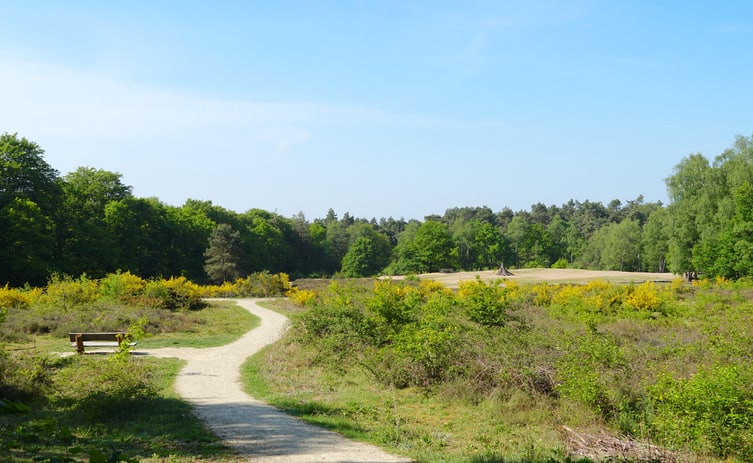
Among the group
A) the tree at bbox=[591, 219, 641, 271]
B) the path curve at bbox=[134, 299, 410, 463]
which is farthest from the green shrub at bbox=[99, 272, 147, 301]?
the tree at bbox=[591, 219, 641, 271]

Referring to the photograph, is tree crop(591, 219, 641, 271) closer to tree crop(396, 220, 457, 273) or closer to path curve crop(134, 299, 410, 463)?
tree crop(396, 220, 457, 273)

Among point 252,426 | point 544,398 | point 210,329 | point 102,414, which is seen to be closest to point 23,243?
point 210,329

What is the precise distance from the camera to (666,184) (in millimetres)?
53438

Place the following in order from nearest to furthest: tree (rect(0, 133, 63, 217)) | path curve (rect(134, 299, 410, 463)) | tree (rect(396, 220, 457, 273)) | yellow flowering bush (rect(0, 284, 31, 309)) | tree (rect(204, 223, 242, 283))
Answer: path curve (rect(134, 299, 410, 463)) < yellow flowering bush (rect(0, 284, 31, 309)) < tree (rect(0, 133, 63, 217)) < tree (rect(204, 223, 242, 283)) < tree (rect(396, 220, 457, 273))

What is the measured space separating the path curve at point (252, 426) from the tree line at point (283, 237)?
1415 inches

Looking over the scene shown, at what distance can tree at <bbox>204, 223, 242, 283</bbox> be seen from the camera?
210ft

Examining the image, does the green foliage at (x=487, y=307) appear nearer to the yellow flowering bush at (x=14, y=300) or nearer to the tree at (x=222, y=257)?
the yellow flowering bush at (x=14, y=300)

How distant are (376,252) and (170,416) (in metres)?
84.9

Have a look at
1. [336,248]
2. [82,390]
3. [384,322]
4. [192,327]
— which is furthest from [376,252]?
[82,390]

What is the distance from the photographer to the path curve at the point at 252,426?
8039 millimetres

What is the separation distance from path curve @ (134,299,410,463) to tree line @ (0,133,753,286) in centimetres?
3593

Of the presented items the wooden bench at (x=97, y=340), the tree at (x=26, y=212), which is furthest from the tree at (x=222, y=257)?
the wooden bench at (x=97, y=340)

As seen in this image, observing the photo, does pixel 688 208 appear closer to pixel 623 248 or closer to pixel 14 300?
pixel 623 248

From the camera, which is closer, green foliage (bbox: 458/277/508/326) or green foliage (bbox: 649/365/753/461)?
green foliage (bbox: 649/365/753/461)
